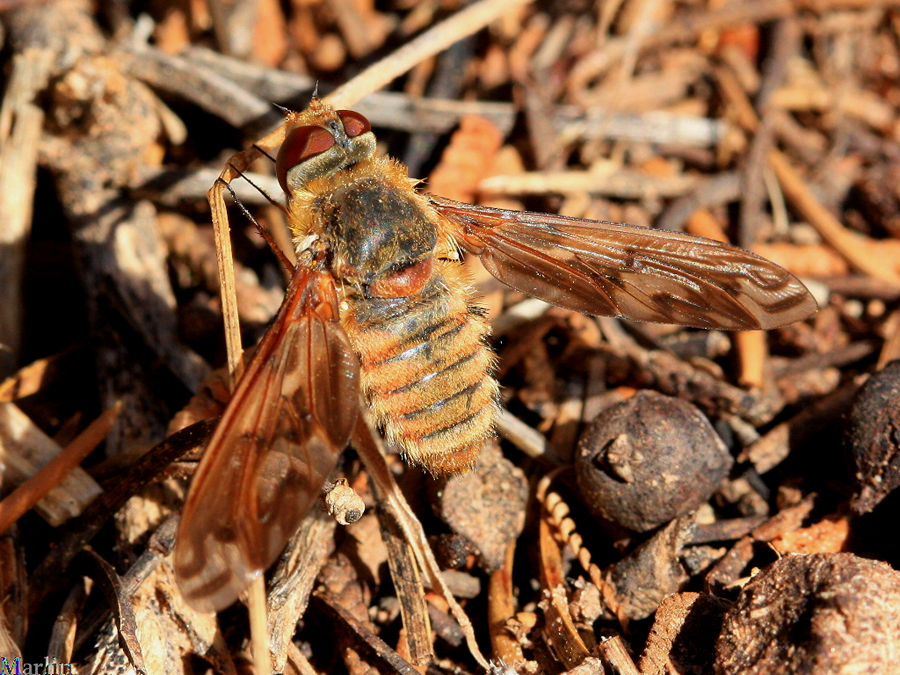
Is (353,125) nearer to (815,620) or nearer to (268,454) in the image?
(268,454)

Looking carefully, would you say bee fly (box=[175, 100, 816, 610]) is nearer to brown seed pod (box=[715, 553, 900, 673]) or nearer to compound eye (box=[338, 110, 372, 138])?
compound eye (box=[338, 110, 372, 138])

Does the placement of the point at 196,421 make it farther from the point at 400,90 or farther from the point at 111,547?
the point at 400,90

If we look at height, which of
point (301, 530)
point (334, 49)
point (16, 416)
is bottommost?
point (301, 530)

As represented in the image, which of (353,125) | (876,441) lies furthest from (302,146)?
(876,441)

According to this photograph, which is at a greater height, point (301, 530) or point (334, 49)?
point (334, 49)

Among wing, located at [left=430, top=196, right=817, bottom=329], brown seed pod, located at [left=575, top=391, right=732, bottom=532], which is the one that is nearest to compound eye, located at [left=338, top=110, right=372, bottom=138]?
wing, located at [left=430, top=196, right=817, bottom=329]

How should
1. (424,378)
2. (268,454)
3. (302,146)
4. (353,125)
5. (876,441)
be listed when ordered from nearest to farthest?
(268,454) → (876,441) → (424,378) → (302,146) → (353,125)

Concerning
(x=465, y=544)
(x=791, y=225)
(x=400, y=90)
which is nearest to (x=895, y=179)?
(x=791, y=225)
